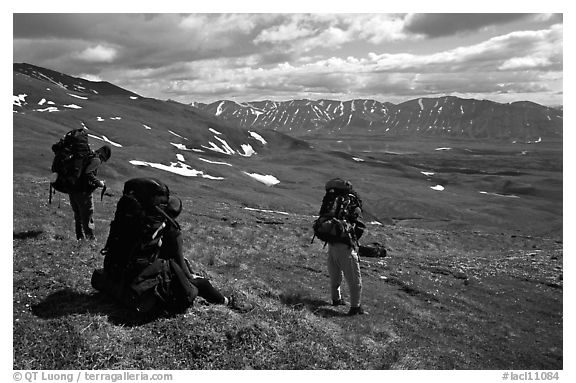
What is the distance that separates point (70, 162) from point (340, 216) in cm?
898

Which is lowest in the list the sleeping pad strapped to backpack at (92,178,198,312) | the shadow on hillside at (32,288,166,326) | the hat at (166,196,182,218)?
the shadow on hillside at (32,288,166,326)

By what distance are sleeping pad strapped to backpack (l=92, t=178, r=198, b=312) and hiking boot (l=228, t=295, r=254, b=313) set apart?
1492mm

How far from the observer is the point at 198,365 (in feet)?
31.9

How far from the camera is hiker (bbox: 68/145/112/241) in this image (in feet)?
49.2

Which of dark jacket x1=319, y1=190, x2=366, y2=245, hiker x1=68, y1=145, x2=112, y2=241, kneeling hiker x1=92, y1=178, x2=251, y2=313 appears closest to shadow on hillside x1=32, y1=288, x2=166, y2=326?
kneeling hiker x1=92, y1=178, x2=251, y2=313

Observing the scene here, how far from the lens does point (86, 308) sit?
10445 millimetres

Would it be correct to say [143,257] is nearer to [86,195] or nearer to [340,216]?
[340,216]

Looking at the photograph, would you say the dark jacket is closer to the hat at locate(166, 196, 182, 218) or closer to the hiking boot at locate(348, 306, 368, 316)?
the hiking boot at locate(348, 306, 368, 316)

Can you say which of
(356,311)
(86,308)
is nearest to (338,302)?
(356,311)

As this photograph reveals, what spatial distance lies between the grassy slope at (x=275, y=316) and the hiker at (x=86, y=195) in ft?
2.28

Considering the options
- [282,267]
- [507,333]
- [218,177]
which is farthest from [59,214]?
[218,177]

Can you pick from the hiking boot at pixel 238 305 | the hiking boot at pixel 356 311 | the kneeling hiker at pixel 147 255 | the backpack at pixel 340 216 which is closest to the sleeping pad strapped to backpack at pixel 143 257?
the kneeling hiker at pixel 147 255
